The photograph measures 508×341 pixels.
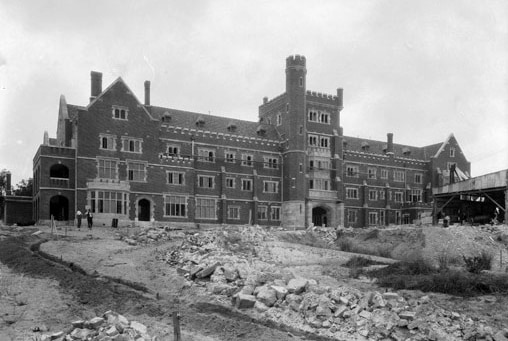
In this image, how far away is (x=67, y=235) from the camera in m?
38.6

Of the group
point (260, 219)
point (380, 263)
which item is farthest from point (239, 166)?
point (380, 263)

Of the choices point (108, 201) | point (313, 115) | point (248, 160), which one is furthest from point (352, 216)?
point (108, 201)

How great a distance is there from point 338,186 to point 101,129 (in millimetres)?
29063

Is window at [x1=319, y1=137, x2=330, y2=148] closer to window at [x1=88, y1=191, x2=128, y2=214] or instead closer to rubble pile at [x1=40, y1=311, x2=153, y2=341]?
window at [x1=88, y1=191, x2=128, y2=214]

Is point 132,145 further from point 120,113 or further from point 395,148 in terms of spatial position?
point 395,148

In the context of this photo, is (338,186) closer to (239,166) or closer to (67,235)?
(239,166)

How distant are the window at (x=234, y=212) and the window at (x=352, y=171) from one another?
58.5 ft

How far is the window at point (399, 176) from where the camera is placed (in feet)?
247

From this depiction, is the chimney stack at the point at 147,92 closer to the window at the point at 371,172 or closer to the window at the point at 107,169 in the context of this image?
the window at the point at 107,169

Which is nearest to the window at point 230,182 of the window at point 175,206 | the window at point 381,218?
the window at point 175,206

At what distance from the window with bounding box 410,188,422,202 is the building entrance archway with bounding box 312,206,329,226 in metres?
16.8

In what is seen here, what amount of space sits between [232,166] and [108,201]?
50.6 ft

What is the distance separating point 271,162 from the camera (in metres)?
63.3

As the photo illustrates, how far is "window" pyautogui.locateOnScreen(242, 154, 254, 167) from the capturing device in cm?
6175
